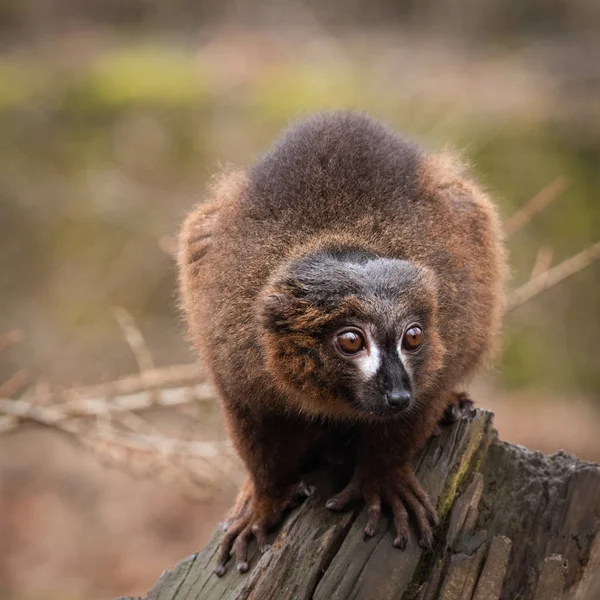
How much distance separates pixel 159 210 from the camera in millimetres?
13891

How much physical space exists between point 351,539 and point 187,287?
207 cm

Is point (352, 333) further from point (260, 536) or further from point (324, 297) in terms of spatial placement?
point (260, 536)

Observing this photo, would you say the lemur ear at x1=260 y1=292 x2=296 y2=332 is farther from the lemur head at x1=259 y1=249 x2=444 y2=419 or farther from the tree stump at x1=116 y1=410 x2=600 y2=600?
the tree stump at x1=116 y1=410 x2=600 y2=600

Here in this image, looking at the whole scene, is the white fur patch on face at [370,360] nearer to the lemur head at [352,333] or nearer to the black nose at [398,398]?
the lemur head at [352,333]

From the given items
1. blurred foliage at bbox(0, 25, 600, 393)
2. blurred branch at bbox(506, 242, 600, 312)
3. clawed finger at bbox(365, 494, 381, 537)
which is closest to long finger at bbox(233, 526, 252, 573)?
clawed finger at bbox(365, 494, 381, 537)

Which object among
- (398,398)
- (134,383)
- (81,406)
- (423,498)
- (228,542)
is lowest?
(81,406)

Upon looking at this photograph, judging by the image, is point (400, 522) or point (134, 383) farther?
point (134, 383)

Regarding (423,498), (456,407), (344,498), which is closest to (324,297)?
(344,498)

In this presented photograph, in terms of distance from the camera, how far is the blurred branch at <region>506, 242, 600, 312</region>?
7102 millimetres

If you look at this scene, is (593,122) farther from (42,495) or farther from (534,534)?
(534,534)

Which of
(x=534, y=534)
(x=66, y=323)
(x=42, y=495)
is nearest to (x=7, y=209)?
(x=66, y=323)

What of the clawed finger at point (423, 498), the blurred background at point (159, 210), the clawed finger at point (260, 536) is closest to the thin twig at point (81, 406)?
the clawed finger at point (260, 536)

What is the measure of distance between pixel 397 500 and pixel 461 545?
43 centimetres

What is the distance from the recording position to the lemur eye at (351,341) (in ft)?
15.7
